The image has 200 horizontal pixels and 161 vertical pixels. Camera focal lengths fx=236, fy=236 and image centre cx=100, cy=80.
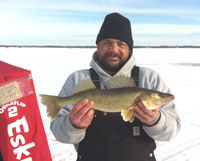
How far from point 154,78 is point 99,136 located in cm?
92

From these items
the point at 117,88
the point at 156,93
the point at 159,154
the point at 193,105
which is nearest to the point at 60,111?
the point at 117,88

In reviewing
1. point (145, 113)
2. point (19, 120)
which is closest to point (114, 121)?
point (145, 113)

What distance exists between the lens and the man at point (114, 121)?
7.55 feet

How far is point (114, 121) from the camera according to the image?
8.31 feet

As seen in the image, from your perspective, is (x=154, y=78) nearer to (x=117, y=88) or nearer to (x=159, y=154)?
(x=117, y=88)

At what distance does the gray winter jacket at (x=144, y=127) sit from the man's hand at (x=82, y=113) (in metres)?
0.10

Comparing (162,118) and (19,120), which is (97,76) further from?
(19,120)

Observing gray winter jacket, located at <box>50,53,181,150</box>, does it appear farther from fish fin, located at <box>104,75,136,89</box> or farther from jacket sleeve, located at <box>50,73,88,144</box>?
fish fin, located at <box>104,75,136,89</box>

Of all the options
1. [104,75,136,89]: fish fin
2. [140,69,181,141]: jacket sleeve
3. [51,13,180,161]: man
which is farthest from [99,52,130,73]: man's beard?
[104,75,136,89]: fish fin

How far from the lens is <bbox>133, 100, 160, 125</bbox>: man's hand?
2221 mm

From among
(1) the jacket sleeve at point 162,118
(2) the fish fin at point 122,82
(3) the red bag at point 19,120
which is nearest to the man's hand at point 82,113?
(2) the fish fin at point 122,82

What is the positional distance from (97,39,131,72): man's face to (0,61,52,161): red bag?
3.65 ft

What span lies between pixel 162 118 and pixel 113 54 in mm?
889

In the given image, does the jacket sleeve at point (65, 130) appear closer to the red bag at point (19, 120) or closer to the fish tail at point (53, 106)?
the fish tail at point (53, 106)
